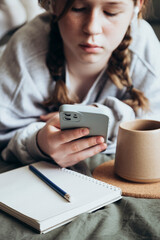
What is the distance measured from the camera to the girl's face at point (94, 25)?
0.79 meters

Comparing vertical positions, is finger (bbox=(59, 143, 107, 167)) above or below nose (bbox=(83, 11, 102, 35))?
below

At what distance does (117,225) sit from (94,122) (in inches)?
7.5

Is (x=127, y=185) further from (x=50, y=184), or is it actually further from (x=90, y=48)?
(x=90, y=48)

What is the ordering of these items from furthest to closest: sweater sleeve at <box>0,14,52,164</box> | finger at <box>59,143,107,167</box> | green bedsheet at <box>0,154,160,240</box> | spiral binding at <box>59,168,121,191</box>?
sweater sleeve at <box>0,14,52,164</box>
finger at <box>59,143,107,167</box>
spiral binding at <box>59,168,121,191</box>
green bedsheet at <box>0,154,160,240</box>

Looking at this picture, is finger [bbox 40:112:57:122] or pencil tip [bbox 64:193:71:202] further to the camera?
finger [bbox 40:112:57:122]

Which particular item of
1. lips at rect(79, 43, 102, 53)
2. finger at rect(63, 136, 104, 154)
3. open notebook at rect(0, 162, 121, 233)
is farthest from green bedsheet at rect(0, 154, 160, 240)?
lips at rect(79, 43, 102, 53)

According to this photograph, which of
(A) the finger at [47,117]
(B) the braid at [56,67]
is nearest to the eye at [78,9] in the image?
(B) the braid at [56,67]

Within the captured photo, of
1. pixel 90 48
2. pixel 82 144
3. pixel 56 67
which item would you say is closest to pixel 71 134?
pixel 82 144

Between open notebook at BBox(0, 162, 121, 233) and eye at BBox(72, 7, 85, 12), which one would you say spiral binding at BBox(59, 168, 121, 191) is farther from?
eye at BBox(72, 7, 85, 12)

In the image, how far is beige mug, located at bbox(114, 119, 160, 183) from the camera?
63 centimetres

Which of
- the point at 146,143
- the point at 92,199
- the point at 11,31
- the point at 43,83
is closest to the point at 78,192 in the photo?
the point at 92,199

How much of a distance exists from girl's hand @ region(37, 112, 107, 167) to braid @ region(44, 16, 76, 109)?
257 mm

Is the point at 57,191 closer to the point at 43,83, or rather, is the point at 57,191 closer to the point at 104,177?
the point at 104,177

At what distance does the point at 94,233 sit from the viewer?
49cm
